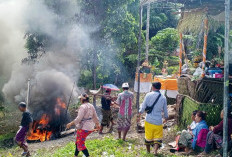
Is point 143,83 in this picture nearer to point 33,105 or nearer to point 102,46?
point 102,46

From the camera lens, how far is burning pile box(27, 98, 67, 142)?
39.5ft

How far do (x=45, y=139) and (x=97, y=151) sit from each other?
16.2ft

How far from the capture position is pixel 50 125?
43.1 feet

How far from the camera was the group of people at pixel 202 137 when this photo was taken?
669cm

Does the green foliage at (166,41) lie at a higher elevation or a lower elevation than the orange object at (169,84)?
higher

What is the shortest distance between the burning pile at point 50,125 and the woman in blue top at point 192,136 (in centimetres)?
685

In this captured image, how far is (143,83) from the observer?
15188 millimetres

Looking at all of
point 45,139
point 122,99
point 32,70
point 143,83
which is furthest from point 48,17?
point 122,99

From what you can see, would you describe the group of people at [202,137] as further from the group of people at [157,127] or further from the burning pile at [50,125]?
the burning pile at [50,125]

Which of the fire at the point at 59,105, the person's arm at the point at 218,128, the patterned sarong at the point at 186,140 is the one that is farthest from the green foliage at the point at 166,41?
the person's arm at the point at 218,128

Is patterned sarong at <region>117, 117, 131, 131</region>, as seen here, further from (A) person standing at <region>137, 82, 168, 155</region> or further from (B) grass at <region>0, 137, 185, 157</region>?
(A) person standing at <region>137, 82, 168, 155</region>

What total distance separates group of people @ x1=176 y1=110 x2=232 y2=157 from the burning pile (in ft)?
22.7

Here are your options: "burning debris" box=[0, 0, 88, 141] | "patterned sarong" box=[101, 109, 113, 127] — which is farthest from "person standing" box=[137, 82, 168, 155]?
"burning debris" box=[0, 0, 88, 141]

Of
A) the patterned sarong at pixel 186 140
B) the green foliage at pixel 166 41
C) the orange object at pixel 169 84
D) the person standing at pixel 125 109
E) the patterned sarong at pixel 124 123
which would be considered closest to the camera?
the patterned sarong at pixel 186 140
